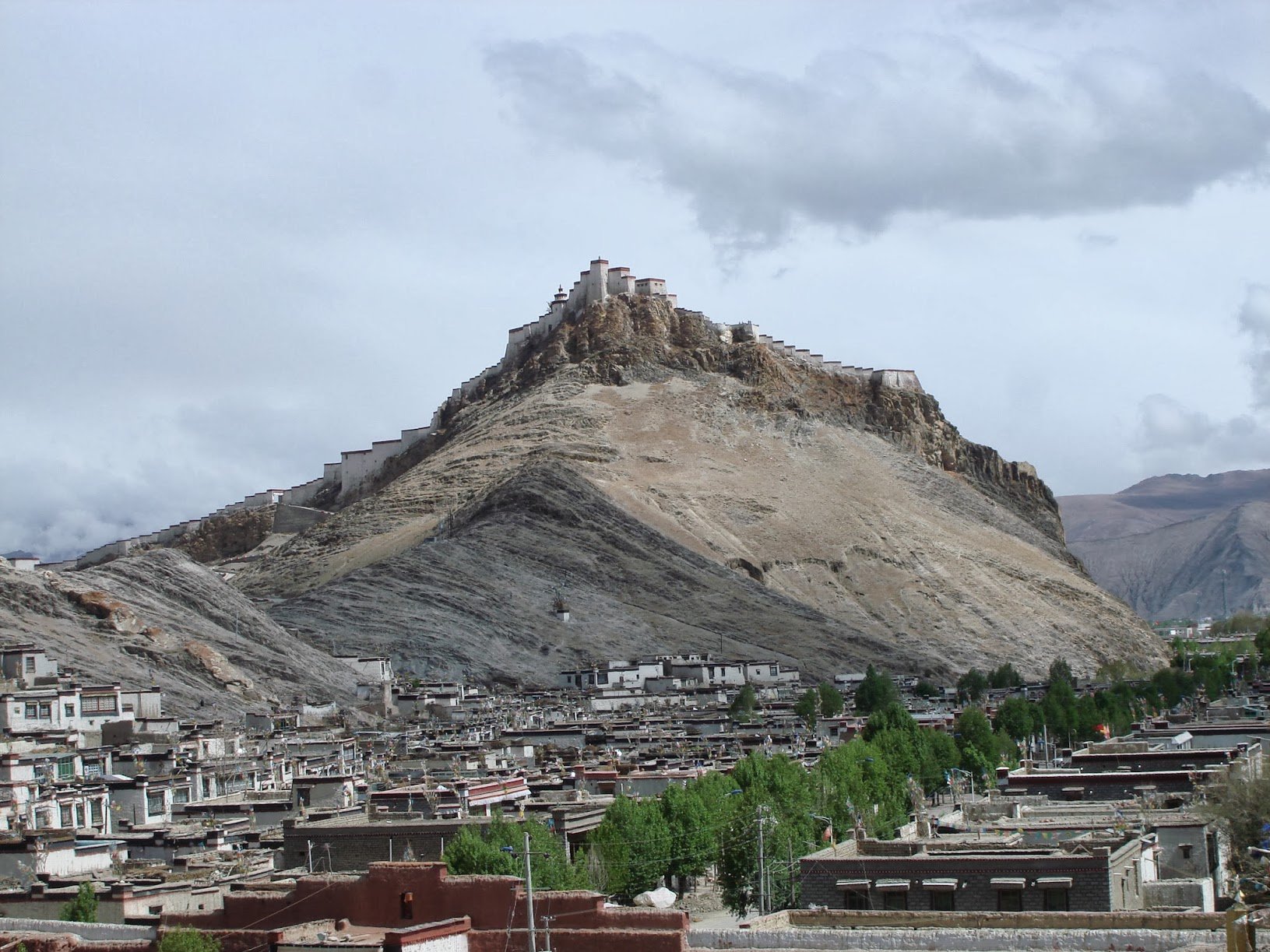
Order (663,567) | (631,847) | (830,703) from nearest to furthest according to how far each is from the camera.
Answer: (631,847), (830,703), (663,567)

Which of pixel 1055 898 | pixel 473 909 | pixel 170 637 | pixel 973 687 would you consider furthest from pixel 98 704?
pixel 973 687

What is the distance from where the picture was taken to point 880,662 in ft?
489

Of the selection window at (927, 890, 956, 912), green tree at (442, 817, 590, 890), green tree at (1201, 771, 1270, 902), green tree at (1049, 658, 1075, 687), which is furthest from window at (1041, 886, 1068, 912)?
green tree at (1049, 658, 1075, 687)

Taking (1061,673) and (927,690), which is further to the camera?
(1061,673)

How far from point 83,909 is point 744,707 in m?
74.4

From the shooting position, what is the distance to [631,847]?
45.3 m

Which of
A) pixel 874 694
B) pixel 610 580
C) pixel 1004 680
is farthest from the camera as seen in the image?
pixel 610 580

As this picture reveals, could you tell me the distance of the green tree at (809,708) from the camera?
319 ft

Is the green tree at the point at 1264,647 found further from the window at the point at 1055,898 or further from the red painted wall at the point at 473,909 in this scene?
the red painted wall at the point at 473,909

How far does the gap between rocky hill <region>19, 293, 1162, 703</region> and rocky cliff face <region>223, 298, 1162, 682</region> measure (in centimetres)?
26

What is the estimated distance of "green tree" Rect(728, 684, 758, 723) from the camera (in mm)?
98631

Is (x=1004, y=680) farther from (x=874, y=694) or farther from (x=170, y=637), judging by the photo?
(x=170, y=637)

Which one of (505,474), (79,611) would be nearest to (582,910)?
(79,611)

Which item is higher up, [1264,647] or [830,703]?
[1264,647]
